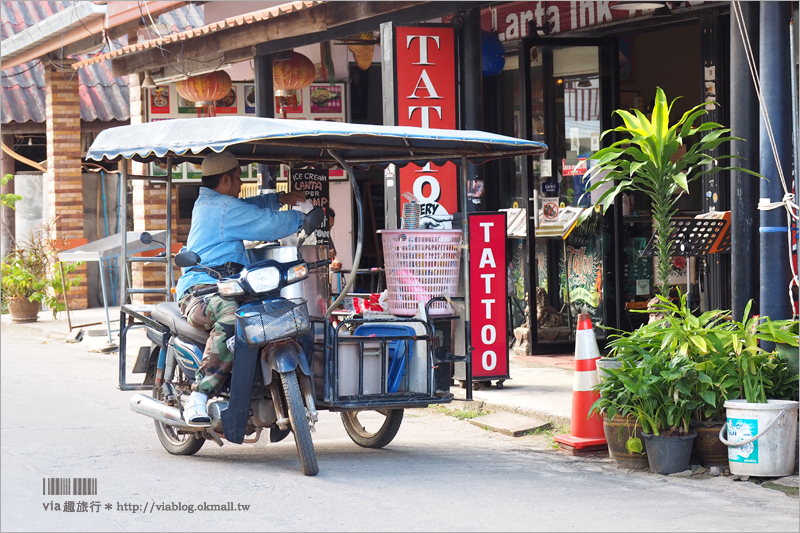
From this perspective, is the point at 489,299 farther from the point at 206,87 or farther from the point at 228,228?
the point at 206,87

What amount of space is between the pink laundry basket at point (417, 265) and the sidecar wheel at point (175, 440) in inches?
63.7

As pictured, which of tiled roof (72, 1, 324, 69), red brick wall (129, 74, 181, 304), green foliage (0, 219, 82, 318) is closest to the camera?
tiled roof (72, 1, 324, 69)

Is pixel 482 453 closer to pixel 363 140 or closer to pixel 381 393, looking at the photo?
pixel 381 393

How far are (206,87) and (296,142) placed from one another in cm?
792

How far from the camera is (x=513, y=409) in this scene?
838cm

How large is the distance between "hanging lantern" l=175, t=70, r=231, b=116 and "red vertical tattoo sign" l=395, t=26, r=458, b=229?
199 inches

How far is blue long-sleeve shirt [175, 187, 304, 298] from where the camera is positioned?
648cm

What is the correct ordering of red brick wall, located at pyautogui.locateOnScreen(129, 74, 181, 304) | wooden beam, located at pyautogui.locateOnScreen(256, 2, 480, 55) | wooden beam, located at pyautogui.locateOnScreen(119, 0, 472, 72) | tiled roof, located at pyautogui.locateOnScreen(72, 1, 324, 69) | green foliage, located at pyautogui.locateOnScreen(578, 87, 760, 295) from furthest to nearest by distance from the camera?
red brick wall, located at pyautogui.locateOnScreen(129, 74, 181, 304) < tiled roof, located at pyautogui.locateOnScreen(72, 1, 324, 69) < wooden beam, located at pyautogui.locateOnScreen(119, 0, 472, 72) < wooden beam, located at pyautogui.locateOnScreen(256, 2, 480, 55) < green foliage, located at pyautogui.locateOnScreen(578, 87, 760, 295)

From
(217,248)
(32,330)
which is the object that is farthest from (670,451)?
(32,330)

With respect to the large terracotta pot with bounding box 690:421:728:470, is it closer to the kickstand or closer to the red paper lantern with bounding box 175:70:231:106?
the kickstand

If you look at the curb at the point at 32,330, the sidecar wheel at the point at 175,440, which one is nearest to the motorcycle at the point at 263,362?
the sidecar wheel at the point at 175,440

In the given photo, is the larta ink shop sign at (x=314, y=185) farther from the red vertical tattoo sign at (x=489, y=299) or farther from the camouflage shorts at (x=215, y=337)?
the camouflage shorts at (x=215, y=337)

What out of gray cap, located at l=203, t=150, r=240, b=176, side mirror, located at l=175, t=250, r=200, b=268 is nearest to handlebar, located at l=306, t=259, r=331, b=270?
side mirror, located at l=175, t=250, r=200, b=268

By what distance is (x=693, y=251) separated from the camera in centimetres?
827
